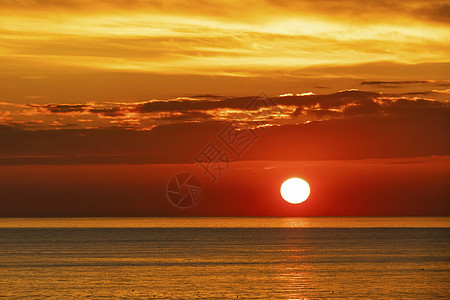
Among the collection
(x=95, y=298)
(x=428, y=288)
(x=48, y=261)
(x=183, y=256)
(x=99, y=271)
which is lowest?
(x=95, y=298)

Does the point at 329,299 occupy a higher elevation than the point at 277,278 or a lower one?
lower

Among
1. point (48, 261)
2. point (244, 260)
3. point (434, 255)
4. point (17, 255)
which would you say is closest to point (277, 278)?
point (244, 260)

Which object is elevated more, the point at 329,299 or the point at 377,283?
the point at 377,283

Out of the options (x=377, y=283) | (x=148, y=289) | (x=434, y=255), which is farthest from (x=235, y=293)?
(x=434, y=255)

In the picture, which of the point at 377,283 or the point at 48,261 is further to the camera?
the point at 48,261

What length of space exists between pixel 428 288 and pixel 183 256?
140 ft

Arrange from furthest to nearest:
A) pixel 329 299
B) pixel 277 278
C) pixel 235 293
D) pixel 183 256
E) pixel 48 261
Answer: pixel 183 256, pixel 48 261, pixel 277 278, pixel 235 293, pixel 329 299

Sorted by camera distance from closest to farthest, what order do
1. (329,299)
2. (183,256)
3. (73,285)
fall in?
(329,299), (73,285), (183,256)

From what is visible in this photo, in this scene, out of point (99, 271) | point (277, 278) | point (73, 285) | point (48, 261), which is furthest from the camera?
point (48, 261)

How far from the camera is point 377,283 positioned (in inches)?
2304

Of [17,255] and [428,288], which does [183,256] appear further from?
[428,288]

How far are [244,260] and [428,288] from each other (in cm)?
3225

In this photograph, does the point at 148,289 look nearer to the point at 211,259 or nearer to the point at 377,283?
→ the point at 377,283

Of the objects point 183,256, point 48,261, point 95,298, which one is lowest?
point 95,298
